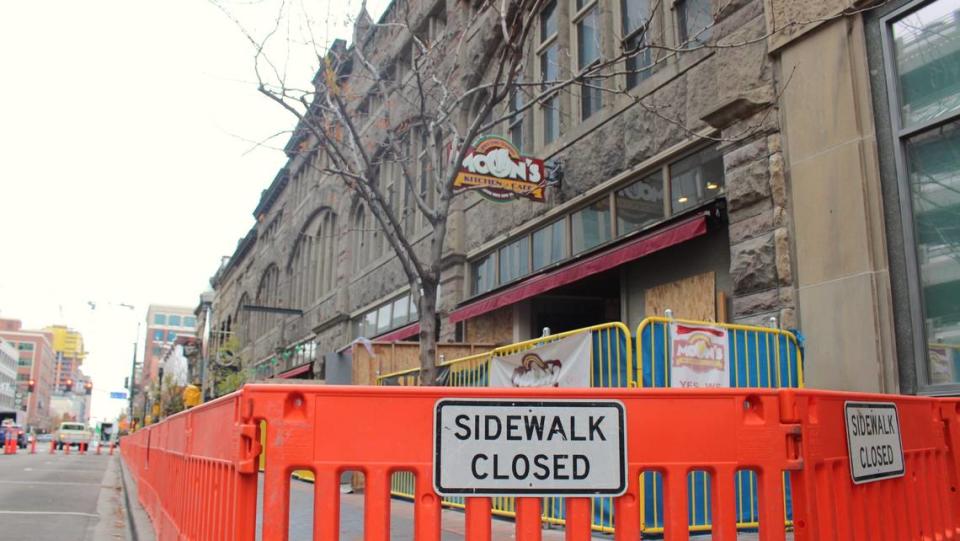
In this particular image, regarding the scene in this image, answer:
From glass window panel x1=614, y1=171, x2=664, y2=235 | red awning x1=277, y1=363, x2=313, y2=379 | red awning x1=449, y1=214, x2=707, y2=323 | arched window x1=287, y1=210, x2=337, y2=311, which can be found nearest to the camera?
red awning x1=449, y1=214, x2=707, y2=323

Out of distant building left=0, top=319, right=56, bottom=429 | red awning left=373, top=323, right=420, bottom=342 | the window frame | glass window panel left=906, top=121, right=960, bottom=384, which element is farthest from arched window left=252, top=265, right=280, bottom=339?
distant building left=0, top=319, right=56, bottom=429

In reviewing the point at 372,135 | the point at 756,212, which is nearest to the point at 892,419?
the point at 756,212

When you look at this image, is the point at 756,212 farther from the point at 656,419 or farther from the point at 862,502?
the point at 656,419

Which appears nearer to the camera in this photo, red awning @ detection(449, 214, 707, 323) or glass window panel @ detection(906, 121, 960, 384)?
glass window panel @ detection(906, 121, 960, 384)

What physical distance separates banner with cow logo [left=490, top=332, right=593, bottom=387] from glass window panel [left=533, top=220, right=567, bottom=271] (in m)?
3.92

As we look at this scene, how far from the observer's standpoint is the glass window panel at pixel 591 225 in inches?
446

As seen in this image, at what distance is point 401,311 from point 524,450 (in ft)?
51.6

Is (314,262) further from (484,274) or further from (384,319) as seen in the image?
(484,274)

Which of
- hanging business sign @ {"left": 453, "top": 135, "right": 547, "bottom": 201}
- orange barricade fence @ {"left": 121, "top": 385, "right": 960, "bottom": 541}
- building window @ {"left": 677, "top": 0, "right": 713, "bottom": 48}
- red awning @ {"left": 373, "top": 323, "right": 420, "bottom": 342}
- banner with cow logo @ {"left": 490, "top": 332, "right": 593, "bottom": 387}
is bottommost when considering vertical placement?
orange barricade fence @ {"left": 121, "top": 385, "right": 960, "bottom": 541}

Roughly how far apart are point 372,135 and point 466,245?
5215 millimetres

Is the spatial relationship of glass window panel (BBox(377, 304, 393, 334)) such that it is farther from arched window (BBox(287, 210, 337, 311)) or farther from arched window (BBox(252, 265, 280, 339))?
arched window (BBox(252, 265, 280, 339))

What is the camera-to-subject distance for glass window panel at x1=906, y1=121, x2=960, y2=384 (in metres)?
6.75

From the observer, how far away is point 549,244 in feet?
41.6

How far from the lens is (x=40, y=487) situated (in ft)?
53.5
